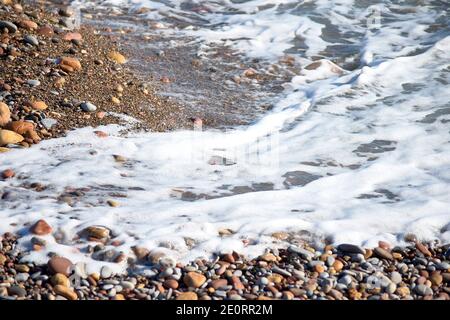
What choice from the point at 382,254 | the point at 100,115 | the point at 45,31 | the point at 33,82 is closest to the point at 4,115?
the point at 33,82

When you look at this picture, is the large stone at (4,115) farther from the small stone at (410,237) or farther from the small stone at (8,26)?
the small stone at (410,237)

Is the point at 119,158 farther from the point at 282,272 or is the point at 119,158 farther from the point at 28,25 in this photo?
the point at 28,25

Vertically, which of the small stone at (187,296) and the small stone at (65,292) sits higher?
the small stone at (65,292)

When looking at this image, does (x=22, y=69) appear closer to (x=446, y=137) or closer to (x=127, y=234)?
(x=127, y=234)

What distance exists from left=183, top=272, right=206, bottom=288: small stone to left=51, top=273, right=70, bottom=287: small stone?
56 cm

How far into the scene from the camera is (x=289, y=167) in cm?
411

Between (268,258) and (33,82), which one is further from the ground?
(33,82)

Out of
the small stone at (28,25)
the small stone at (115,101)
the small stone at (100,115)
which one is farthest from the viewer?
the small stone at (28,25)

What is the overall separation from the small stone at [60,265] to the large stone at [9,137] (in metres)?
1.44

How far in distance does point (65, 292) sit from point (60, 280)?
0.08 metres

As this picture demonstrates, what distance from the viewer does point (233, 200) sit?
11.6 ft

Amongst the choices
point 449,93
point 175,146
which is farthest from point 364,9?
point 175,146

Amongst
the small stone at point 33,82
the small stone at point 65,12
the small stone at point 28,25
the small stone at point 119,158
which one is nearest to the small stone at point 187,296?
the small stone at point 119,158

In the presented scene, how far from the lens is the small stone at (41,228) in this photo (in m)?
2.92
